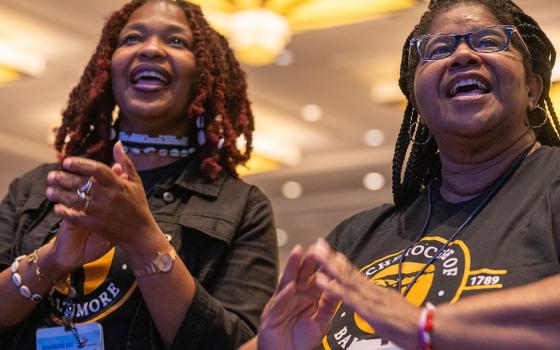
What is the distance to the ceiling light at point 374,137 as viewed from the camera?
8.70 m

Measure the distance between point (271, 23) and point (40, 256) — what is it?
3757mm

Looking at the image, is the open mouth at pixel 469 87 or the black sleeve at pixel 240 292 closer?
the open mouth at pixel 469 87

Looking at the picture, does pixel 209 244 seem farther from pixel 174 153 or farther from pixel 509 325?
pixel 509 325

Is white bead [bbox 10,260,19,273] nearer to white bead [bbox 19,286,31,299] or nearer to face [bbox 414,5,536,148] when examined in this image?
white bead [bbox 19,286,31,299]

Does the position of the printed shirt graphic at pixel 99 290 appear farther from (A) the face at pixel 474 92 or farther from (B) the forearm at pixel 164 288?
(A) the face at pixel 474 92

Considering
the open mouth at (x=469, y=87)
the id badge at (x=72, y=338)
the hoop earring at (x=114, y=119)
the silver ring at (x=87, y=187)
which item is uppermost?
the hoop earring at (x=114, y=119)

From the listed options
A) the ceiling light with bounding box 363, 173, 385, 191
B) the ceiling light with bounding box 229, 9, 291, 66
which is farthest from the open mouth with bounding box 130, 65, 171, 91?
the ceiling light with bounding box 363, 173, 385, 191

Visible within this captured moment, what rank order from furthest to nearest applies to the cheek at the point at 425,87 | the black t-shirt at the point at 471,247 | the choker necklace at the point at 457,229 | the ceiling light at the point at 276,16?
the ceiling light at the point at 276,16, the cheek at the point at 425,87, the choker necklace at the point at 457,229, the black t-shirt at the point at 471,247

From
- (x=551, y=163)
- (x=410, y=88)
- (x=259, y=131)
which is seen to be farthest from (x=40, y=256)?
(x=259, y=131)

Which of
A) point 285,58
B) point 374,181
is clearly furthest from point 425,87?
point 374,181

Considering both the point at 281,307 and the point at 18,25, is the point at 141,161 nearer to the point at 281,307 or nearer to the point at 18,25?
the point at 281,307

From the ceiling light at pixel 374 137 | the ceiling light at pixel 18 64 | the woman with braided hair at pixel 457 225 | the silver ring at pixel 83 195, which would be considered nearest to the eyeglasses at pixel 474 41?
the woman with braided hair at pixel 457 225

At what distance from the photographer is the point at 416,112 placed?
2.30 m

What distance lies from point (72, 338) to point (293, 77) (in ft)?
18.0
